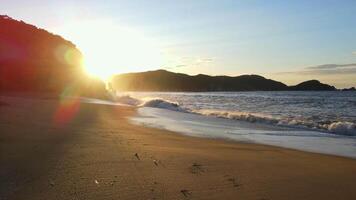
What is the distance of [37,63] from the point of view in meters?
41.6

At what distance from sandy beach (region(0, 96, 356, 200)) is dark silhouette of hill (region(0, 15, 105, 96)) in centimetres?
3049

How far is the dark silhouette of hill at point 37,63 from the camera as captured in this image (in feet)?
127

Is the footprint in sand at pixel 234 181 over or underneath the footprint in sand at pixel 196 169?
underneath

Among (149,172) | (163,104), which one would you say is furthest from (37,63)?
(149,172)

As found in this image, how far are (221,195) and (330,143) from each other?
28.3 feet

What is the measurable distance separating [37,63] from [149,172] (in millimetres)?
37675

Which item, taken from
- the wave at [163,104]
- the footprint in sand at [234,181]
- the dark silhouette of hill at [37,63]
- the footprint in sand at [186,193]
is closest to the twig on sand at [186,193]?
the footprint in sand at [186,193]

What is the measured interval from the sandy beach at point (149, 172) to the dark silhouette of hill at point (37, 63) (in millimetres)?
30487

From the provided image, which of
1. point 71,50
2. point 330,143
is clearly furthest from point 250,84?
point 330,143

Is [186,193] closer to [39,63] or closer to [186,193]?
[186,193]

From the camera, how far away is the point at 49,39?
47469 millimetres

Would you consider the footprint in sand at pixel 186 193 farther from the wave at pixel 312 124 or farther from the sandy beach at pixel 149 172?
the wave at pixel 312 124

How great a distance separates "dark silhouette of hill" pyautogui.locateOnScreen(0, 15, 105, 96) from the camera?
3869cm

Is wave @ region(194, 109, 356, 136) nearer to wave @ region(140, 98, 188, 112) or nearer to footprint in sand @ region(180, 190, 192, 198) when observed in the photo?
wave @ region(140, 98, 188, 112)
